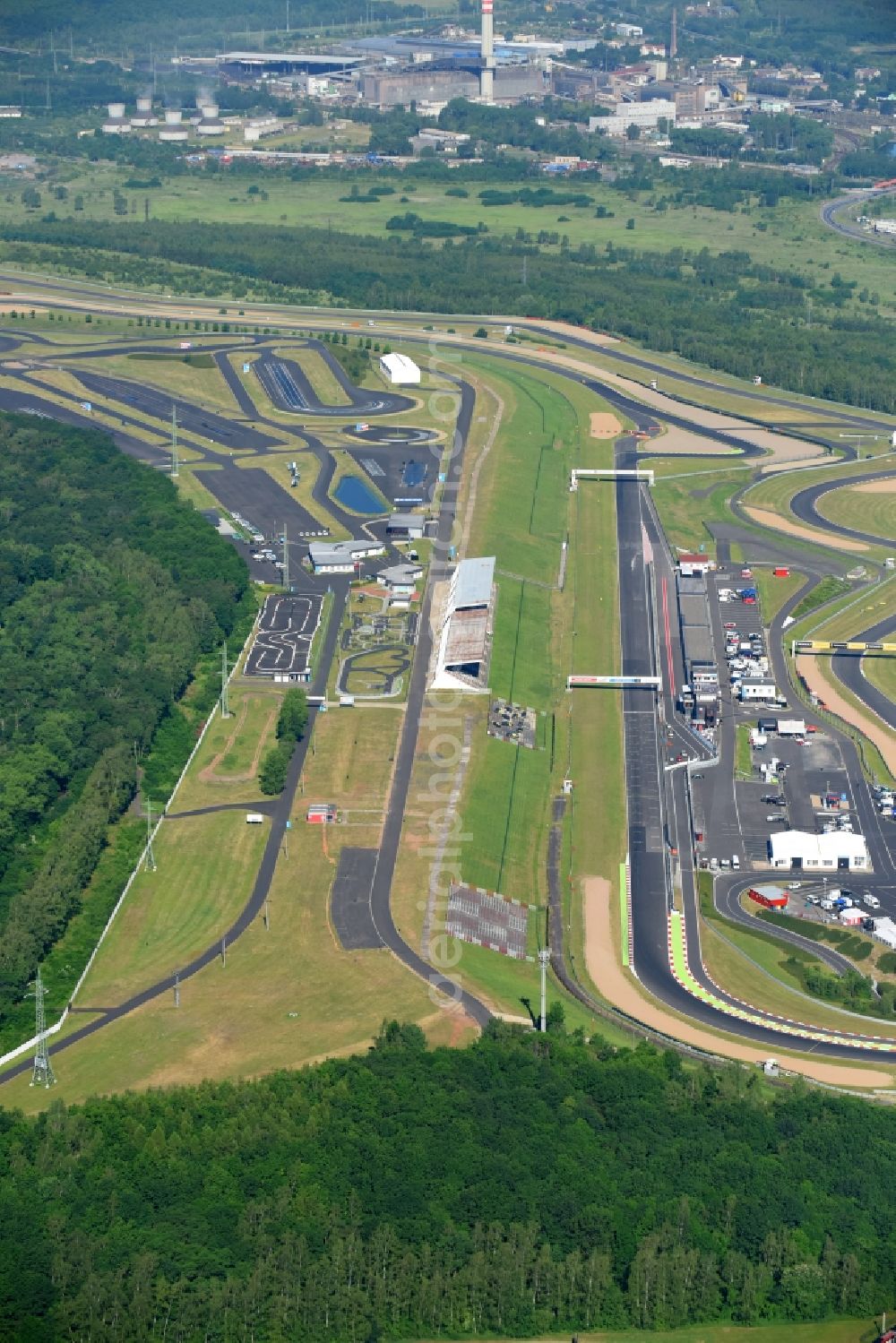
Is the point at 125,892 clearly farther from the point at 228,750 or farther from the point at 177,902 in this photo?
the point at 228,750

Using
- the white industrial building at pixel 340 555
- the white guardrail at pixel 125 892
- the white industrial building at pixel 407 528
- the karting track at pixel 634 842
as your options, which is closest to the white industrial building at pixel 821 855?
the karting track at pixel 634 842

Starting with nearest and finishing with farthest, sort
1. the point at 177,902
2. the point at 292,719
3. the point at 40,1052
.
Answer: the point at 40,1052 → the point at 177,902 → the point at 292,719

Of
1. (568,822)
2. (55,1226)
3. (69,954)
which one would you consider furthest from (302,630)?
(55,1226)

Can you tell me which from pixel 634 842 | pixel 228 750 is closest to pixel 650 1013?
pixel 634 842

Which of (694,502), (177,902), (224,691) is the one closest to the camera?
(177,902)

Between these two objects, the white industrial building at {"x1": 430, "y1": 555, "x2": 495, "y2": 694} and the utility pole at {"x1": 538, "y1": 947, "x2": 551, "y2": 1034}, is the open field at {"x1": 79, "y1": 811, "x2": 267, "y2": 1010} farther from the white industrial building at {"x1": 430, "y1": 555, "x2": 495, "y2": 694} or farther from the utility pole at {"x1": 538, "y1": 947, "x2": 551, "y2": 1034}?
the white industrial building at {"x1": 430, "y1": 555, "x2": 495, "y2": 694}

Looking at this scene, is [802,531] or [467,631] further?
[802,531]

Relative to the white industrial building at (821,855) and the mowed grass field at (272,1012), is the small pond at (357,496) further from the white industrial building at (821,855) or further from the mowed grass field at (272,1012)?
the mowed grass field at (272,1012)
